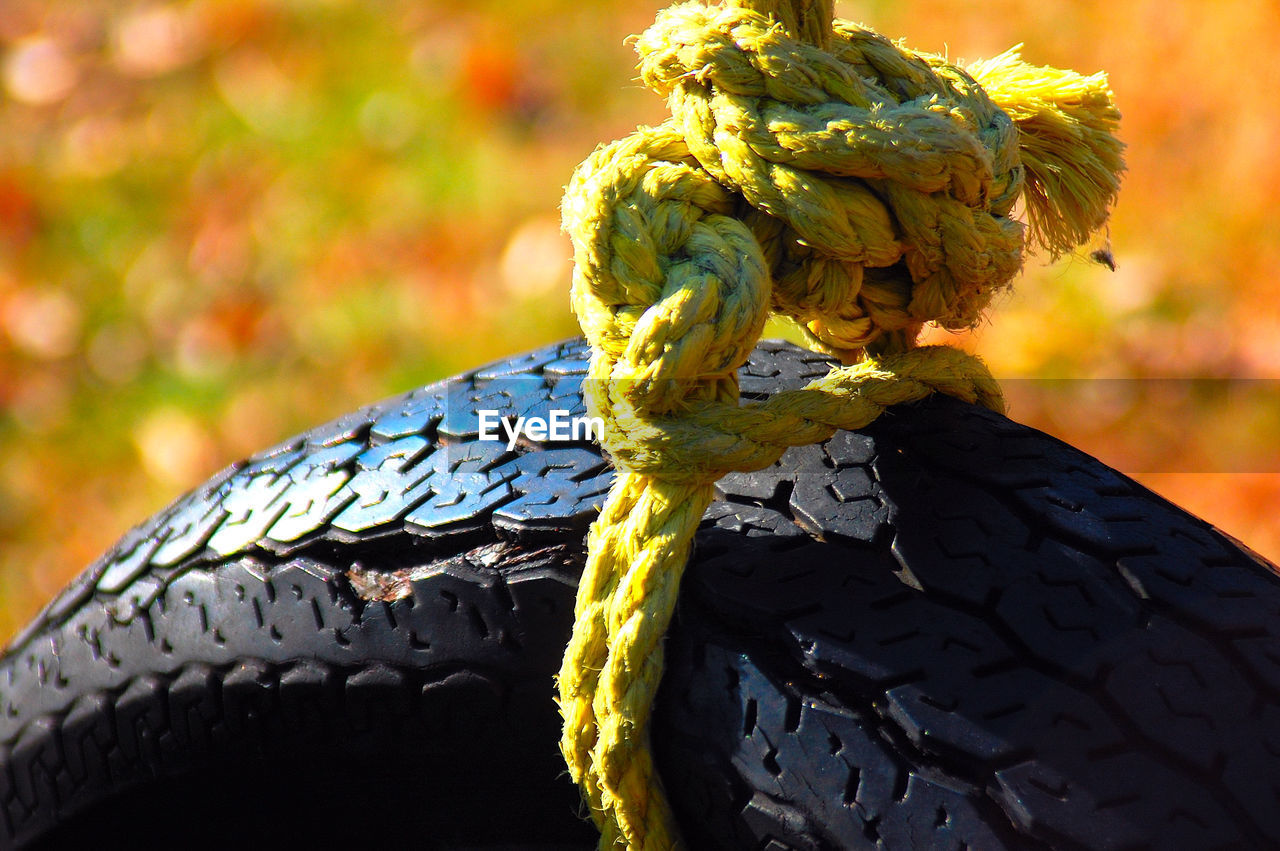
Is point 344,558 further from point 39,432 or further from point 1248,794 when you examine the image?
point 39,432

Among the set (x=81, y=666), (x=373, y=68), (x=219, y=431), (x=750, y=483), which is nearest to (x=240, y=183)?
(x=373, y=68)

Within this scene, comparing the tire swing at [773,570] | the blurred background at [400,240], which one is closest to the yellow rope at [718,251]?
the tire swing at [773,570]

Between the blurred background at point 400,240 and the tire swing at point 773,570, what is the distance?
1315 millimetres

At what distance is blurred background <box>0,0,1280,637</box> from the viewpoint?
8.07 ft

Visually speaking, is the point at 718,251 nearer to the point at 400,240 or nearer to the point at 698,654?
the point at 698,654

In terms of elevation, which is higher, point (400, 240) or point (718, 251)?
point (718, 251)

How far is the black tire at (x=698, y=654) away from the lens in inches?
28.8

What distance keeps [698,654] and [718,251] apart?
0.27 metres

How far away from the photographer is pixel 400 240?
10.1ft
